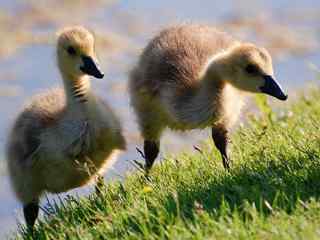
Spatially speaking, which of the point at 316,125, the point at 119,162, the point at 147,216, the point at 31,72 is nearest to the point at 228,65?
the point at 316,125

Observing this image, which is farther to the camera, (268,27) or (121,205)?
(268,27)

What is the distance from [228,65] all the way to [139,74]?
0.76m

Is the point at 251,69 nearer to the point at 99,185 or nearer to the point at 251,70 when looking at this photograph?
the point at 251,70

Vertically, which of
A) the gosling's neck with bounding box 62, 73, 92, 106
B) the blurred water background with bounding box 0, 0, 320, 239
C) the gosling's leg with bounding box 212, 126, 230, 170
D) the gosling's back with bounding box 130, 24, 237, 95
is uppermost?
the gosling's back with bounding box 130, 24, 237, 95

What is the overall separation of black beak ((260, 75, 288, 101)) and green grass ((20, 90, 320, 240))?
252 millimetres

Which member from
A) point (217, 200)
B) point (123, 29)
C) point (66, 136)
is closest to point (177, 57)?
point (66, 136)

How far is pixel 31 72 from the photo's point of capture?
39.7 feet

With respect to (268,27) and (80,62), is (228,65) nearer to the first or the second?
(80,62)

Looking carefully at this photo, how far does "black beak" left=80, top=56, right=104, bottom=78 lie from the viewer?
6.53m

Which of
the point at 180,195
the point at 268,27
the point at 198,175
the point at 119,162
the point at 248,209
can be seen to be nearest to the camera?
the point at 248,209

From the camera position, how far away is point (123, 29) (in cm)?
1408

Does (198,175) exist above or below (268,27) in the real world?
above

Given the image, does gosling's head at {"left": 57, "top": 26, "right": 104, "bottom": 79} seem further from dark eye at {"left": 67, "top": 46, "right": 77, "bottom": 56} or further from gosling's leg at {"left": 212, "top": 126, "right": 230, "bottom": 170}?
gosling's leg at {"left": 212, "top": 126, "right": 230, "bottom": 170}

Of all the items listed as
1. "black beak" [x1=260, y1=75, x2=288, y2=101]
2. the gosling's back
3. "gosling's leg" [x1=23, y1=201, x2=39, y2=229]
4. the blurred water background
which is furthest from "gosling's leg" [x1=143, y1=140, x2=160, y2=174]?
the blurred water background
